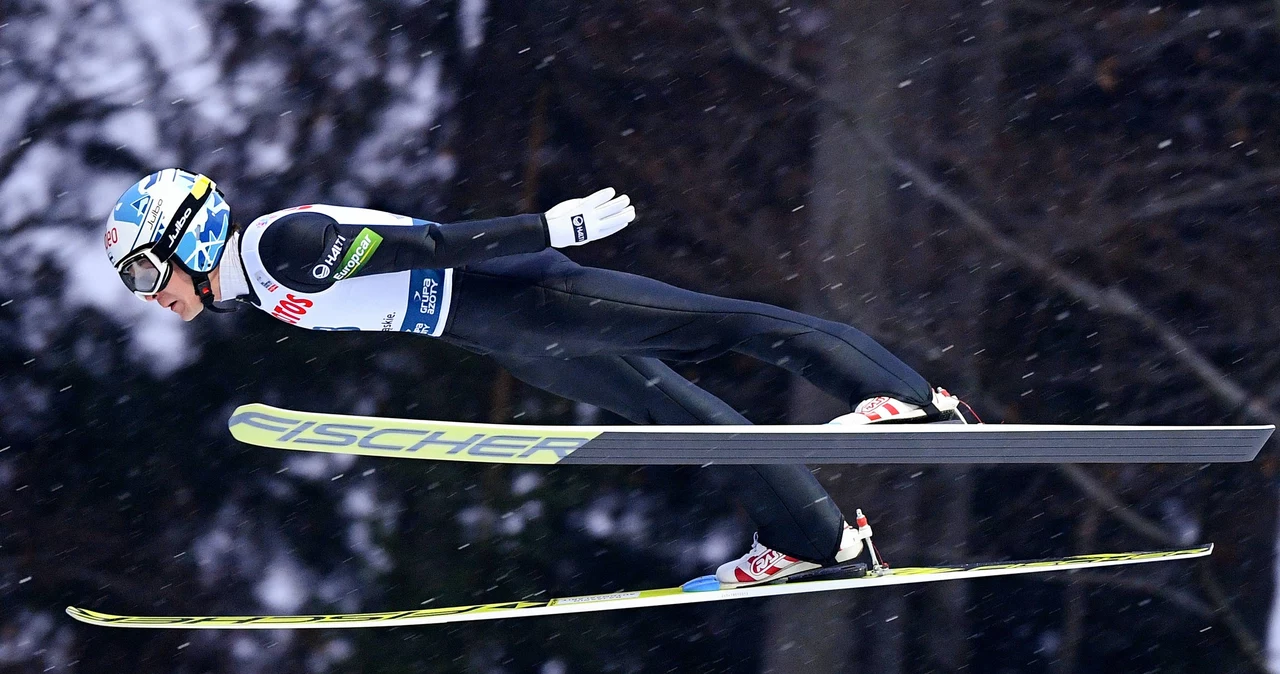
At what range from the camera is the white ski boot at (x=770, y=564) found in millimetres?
4262

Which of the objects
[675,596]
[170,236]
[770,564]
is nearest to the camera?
[170,236]

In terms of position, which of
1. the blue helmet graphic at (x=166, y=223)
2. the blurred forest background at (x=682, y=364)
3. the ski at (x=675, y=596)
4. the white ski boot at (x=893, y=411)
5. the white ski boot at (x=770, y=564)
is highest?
the blue helmet graphic at (x=166, y=223)

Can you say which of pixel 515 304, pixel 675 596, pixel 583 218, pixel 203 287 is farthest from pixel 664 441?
pixel 203 287

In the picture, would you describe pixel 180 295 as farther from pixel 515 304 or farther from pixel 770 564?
pixel 770 564

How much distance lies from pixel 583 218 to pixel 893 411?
3.23 feet

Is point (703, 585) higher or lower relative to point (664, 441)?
lower

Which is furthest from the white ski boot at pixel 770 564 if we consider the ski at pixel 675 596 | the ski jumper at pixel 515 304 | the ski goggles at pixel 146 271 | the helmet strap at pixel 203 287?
the ski goggles at pixel 146 271

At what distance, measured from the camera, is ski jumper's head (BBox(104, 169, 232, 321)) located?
12.1 ft

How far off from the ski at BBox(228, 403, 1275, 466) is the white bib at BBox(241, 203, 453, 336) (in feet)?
0.87

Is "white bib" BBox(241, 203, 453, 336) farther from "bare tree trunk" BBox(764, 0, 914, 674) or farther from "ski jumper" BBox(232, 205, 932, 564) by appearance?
"bare tree trunk" BBox(764, 0, 914, 674)

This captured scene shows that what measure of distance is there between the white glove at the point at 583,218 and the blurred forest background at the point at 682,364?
438 centimetres

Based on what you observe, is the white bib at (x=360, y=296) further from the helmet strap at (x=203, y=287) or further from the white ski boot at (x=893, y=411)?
the white ski boot at (x=893, y=411)

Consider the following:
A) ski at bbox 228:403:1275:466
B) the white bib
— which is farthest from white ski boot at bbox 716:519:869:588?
the white bib

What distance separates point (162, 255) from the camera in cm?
368
